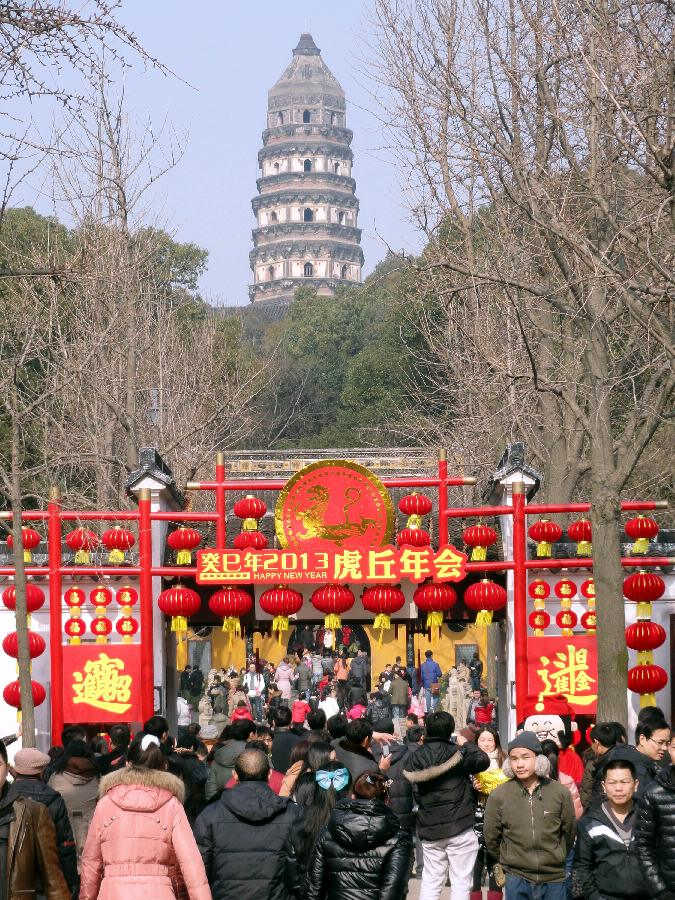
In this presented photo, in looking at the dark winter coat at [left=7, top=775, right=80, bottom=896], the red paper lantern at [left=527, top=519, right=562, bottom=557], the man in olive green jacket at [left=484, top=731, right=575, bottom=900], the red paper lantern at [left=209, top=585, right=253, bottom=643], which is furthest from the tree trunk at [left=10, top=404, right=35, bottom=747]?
the man in olive green jacket at [left=484, top=731, right=575, bottom=900]

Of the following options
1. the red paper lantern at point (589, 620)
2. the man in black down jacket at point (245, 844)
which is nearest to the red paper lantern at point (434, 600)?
the red paper lantern at point (589, 620)

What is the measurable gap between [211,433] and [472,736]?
18.3m

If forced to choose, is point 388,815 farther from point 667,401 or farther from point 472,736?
point 667,401

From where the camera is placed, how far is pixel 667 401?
1248cm

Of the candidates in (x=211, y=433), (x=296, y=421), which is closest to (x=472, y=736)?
(x=211, y=433)

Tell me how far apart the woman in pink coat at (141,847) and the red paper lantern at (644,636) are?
8986 millimetres

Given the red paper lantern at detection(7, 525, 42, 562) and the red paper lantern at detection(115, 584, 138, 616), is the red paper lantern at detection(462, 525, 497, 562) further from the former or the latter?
the red paper lantern at detection(7, 525, 42, 562)

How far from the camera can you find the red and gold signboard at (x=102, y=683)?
49.1 feet

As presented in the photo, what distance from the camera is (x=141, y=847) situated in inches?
244

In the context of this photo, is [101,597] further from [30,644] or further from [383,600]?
[383,600]

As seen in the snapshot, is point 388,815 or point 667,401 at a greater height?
point 667,401

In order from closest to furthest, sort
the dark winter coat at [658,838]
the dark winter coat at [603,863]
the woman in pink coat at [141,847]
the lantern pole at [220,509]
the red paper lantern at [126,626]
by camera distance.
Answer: the woman in pink coat at [141,847] < the dark winter coat at [658,838] < the dark winter coat at [603,863] < the lantern pole at [220,509] < the red paper lantern at [126,626]

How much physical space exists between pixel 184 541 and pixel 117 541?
658mm

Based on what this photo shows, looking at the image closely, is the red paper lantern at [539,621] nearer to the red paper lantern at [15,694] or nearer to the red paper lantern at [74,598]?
the red paper lantern at [74,598]
